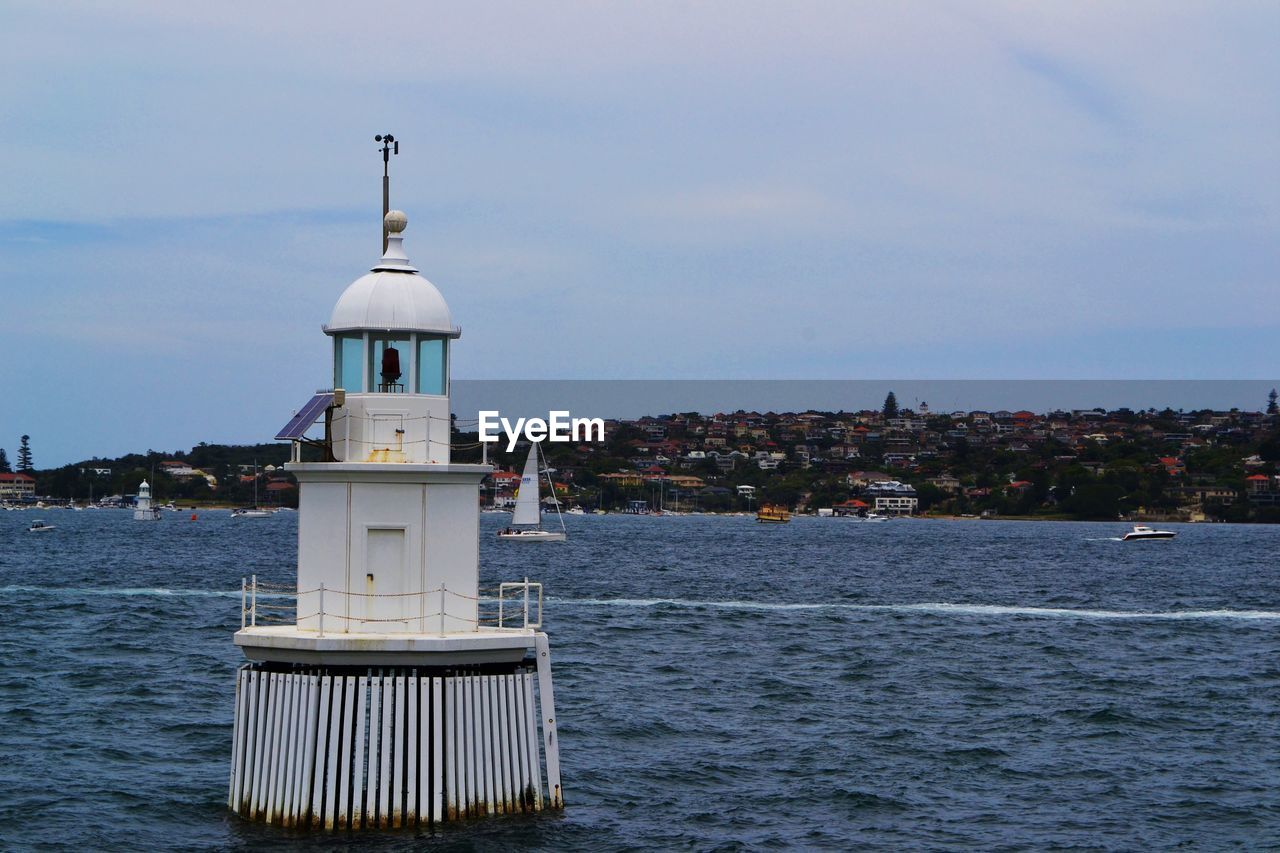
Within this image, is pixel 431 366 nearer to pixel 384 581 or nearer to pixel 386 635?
pixel 384 581

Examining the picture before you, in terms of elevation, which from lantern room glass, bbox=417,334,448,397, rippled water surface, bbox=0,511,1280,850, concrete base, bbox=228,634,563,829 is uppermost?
lantern room glass, bbox=417,334,448,397

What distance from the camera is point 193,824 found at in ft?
72.5

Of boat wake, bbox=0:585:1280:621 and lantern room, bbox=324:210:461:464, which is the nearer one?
lantern room, bbox=324:210:461:464

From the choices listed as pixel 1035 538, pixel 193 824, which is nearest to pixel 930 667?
pixel 193 824

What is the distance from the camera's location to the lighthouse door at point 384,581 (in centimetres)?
1958

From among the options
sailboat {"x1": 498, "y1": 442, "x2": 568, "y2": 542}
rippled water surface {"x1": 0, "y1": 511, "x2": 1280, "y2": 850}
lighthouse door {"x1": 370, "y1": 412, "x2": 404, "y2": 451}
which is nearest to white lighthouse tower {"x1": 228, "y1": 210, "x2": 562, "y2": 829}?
lighthouse door {"x1": 370, "y1": 412, "x2": 404, "y2": 451}

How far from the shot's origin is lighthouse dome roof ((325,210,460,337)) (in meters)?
19.9

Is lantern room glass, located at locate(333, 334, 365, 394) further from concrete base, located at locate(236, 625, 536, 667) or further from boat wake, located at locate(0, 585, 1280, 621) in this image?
boat wake, located at locate(0, 585, 1280, 621)

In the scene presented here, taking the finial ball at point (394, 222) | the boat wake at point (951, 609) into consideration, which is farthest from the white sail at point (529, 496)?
the finial ball at point (394, 222)

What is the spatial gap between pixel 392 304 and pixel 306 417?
1.72 metres

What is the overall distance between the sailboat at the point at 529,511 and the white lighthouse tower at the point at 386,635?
10315cm

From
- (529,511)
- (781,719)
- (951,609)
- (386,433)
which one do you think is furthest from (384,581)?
(529,511)

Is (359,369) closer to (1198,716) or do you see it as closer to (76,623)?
(1198,716)

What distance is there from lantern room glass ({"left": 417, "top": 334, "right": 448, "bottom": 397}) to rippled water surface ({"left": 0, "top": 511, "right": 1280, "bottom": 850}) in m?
5.33
